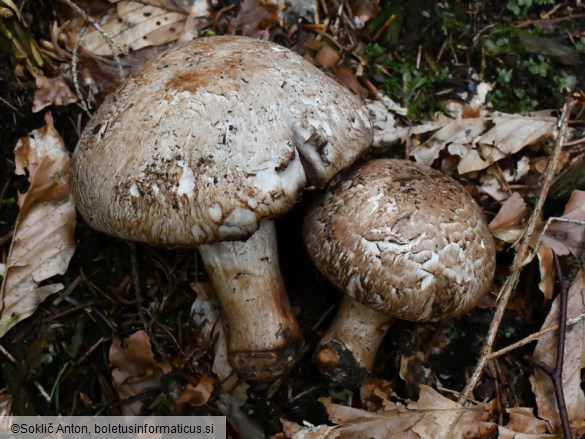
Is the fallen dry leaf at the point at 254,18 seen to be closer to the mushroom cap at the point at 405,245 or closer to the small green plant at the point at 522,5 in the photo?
the mushroom cap at the point at 405,245

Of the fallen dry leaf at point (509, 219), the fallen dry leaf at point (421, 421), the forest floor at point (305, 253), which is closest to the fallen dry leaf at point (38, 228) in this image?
the forest floor at point (305, 253)

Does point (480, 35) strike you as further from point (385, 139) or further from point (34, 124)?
point (34, 124)

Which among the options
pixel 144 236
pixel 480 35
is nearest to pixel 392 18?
pixel 480 35

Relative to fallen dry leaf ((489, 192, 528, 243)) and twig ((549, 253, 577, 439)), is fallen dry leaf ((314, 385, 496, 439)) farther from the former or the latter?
fallen dry leaf ((489, 192, 528, 243))

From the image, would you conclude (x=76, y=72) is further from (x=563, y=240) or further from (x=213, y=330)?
(x=563, y=240)

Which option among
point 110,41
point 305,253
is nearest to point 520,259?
point 305,253

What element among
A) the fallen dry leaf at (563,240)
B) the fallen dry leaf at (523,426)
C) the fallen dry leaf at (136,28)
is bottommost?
the fallen dry leaf at (523,426)
